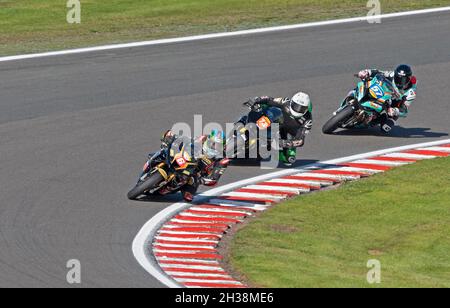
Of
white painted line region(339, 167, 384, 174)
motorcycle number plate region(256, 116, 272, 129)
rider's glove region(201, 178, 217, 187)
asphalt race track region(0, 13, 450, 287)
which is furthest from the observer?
white painted line region(339, 167, 384, 174)

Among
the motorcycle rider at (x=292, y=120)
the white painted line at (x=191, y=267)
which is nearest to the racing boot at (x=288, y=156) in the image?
the motorcycle rider at (x=292, y=120)

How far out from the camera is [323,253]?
703 inches

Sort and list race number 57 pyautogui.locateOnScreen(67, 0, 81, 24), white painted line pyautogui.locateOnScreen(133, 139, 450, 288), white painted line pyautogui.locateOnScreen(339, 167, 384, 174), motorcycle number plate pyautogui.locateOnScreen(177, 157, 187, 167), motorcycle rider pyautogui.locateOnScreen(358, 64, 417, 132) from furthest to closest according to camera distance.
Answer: race number 57 pyautogui.locateOnScreen(67, 0, 81, 24), motorcycle rider pyautogui.locateOnScreen(358, 64, 417, 132), white painted line pyautogui.locateOnScreen(339, 167, 384, 174), motorcycle number plate pyautogui.locateOnScreen(177, 157, 187, 167), white painted line pyautogui.locateOnScreen(133, 139, 450, 288)

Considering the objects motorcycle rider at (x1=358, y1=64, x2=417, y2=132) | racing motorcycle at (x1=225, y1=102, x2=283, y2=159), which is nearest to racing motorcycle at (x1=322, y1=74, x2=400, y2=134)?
motorcycle rider at (x1=358, y1=64, x2=417, y2=132)

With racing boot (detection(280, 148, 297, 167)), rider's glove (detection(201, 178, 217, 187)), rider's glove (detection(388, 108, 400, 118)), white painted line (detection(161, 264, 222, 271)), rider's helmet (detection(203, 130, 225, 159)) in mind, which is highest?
rider's glove (detection(388, 108, 400, 118))

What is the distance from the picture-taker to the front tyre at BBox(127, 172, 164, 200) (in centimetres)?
1988

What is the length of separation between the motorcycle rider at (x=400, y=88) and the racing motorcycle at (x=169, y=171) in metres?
6.52

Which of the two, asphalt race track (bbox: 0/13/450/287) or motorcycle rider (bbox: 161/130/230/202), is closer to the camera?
asphalt race track (bbox: 0/13/450/287)

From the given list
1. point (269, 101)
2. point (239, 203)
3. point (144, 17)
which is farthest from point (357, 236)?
point (144, 17)

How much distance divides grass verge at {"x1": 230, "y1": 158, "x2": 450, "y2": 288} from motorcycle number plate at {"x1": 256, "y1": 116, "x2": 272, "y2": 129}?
186 cm

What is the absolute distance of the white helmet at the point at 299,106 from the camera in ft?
73.5

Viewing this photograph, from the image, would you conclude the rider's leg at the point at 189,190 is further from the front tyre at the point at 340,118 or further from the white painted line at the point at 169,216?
the front tyre at the point at 340,118

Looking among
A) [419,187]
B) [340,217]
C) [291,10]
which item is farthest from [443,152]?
[291,10]

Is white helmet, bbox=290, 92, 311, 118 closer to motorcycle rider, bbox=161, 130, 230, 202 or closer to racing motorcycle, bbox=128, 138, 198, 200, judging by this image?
motorcycle rider, bbox=161, 130, 230, 202
